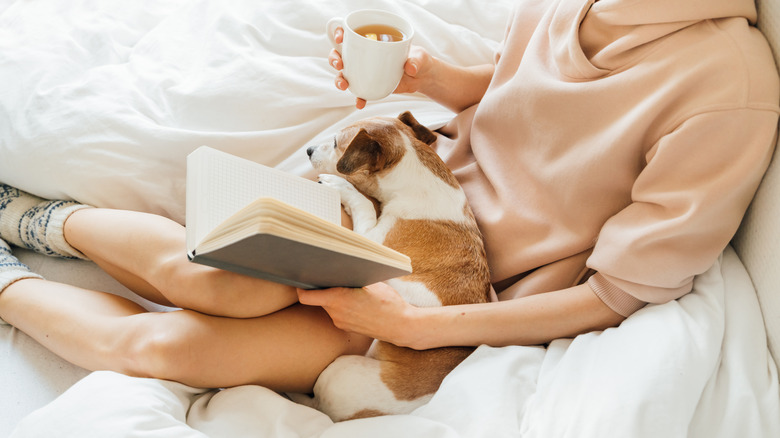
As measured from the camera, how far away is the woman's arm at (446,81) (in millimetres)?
1450

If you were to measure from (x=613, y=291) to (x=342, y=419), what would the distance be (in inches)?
24.8

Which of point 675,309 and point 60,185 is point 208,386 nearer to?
point 60,185

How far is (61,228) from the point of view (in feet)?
4.36

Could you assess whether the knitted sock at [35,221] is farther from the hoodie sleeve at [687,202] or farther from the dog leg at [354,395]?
the hoodie sleeve at [687,202]

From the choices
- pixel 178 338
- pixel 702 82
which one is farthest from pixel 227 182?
pixel 702 82

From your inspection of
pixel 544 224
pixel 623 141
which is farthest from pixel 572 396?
pixel 623 141

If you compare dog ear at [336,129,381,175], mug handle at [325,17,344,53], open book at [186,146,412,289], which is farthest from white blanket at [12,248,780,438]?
mug handle at [325,17,344,53]

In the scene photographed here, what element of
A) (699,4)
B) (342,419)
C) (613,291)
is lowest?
(342,419)

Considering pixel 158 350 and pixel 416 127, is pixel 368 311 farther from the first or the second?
pixel 416 127

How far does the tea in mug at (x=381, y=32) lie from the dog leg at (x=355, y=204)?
1.31 ft

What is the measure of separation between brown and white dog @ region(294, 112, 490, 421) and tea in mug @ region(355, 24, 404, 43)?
24 cm

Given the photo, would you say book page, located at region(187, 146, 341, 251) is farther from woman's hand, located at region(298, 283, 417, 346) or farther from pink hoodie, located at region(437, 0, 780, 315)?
pink hoodie, located at region(437, 0, 780, 315)

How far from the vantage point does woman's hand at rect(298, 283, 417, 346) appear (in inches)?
44.5

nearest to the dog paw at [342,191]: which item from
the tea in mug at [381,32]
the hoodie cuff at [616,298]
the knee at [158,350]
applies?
the tea in mug at [381,32]
